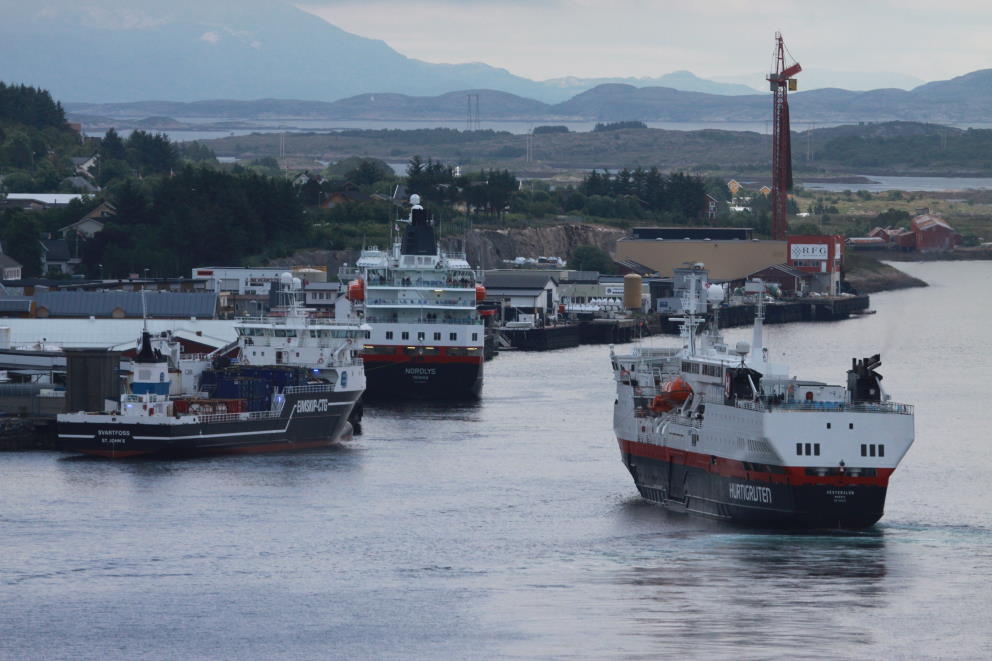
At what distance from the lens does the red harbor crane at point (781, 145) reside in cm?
12838

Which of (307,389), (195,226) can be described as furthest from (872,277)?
(307,389)

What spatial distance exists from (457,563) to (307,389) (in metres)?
17.0

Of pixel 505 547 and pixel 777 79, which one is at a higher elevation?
pixel 777 79

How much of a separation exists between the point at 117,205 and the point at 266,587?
73.4 m

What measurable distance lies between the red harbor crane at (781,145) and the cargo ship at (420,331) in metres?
62.5

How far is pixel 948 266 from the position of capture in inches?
6353

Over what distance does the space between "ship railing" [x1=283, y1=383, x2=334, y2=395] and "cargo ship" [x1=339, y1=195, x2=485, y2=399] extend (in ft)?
38.8

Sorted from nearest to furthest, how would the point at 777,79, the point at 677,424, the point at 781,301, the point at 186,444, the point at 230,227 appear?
1. the point at 677,424
2. the point at 186,444
3. the point at 230,227
4. the point at 781,301
5. the point at 777,79

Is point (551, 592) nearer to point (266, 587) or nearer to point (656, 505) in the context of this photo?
point (266, 587)

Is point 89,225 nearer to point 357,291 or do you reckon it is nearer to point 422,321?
point 357,291

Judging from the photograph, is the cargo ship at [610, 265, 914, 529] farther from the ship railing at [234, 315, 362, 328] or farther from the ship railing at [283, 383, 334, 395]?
the ship railing at [234, 315, 362, 328]

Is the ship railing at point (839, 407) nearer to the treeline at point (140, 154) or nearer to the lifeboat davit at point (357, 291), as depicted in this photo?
the lifeboat davit at point (357, 291)

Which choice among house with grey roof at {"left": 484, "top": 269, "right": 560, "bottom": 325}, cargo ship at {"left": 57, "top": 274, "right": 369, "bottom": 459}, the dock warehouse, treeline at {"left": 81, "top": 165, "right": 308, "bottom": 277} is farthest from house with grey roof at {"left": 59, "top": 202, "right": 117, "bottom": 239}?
cargo ship at {"left": 57, "top": 274, "right": 369, "bottom": 459}

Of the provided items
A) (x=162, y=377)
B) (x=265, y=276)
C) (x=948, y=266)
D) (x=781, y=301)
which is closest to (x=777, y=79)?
(x=781, y=301)
